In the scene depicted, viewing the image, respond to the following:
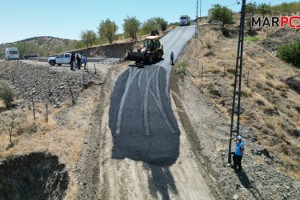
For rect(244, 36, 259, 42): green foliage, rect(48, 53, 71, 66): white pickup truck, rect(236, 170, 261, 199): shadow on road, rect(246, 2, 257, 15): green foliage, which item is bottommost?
rect(236, 170, 261, 199): shadow on road

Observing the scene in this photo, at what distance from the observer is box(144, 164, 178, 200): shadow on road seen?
15.3m

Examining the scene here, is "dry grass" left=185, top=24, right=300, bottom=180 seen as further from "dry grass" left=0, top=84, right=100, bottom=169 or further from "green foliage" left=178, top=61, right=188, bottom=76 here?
"dry grass" left=0, top=84, right=100, bottom=169

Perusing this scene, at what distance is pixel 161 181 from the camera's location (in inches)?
629

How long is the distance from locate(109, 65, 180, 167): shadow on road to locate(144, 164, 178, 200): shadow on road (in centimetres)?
49

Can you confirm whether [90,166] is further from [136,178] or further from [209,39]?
[209,39]

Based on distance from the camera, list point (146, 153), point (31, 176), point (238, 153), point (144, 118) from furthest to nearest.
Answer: point (144, 118) → point (146, 153) → point (31, 176) → point (238, 153)

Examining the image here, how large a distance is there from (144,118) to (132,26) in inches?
1948

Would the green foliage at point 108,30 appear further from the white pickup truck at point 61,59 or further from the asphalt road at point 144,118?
the asphalt road at point 144,118

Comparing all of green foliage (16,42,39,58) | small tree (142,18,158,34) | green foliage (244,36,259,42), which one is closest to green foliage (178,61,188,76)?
green foliage (244,36,259,42)

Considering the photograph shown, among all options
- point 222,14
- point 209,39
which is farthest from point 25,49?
point 209,39

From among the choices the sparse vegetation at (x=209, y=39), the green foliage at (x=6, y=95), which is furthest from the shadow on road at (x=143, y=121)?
the sparse vegetation at (x=209, y=39)

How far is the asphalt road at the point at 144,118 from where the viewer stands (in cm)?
1841

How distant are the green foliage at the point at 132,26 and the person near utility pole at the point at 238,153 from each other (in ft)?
182

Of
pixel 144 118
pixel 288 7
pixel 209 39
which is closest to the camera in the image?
pixel 144 118
